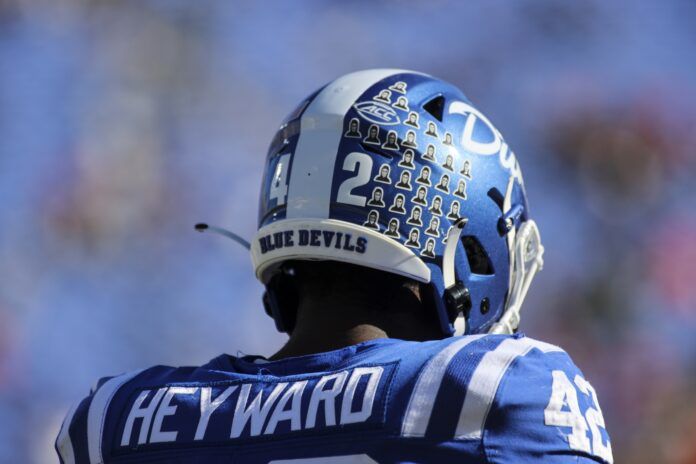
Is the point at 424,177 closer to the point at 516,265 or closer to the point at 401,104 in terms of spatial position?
the point at 401,104

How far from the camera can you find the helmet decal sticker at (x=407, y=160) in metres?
2.01

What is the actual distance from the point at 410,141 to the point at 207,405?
66 cm

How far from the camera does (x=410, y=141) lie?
2.04 m

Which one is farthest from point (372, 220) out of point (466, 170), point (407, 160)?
point (466, 170)

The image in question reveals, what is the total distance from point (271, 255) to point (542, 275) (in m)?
4.16

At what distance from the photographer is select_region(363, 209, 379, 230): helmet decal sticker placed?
1.96m

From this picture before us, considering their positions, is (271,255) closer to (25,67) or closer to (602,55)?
(25,67)

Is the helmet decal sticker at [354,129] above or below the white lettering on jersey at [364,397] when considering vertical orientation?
above

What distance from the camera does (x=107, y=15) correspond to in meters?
6.64

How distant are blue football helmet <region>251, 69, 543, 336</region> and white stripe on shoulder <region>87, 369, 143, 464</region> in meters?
0.38

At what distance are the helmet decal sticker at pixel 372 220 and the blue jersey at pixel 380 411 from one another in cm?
28

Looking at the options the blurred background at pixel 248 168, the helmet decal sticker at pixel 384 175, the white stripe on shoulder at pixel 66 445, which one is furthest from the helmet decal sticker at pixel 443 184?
the blurred background at pixel 248 168

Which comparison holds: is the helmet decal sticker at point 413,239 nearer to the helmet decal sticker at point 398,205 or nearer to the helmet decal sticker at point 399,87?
the helmet decal sticker at point 398,205

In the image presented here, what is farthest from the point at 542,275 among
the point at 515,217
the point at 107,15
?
the point at 515,217
